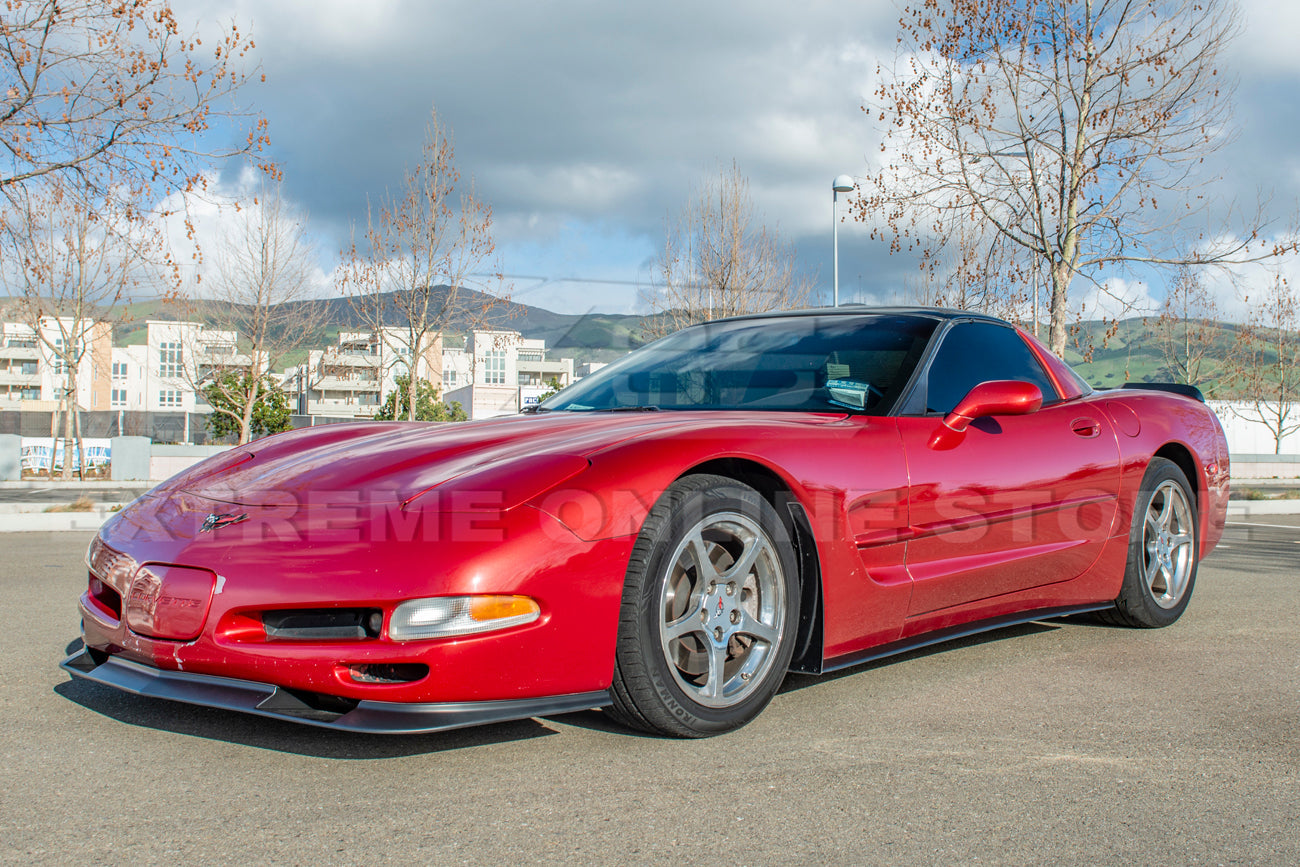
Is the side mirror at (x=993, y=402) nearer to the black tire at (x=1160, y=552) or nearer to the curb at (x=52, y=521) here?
the black tire at (x=1160, y=552)

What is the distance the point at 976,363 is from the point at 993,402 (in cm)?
52

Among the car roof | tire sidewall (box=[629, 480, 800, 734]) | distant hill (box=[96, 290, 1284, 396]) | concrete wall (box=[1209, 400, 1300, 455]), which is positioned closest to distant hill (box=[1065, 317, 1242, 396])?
distant hill (box=[96, 290, 1284, 396])

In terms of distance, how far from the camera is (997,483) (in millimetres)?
3359

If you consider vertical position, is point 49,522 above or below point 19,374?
below

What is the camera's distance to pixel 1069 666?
11.5 ft

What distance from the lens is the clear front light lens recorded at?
2205mm

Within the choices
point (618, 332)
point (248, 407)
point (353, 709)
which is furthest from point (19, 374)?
point (353, 709)

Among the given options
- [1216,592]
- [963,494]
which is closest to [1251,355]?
[1216,592]

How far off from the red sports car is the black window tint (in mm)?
14

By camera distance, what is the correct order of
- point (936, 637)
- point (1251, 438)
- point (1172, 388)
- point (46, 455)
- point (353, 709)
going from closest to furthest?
point (353, 709), point (936, 637), point (1172, 388), point (46, 455), point (1251, 438)

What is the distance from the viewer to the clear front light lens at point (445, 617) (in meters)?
2.21

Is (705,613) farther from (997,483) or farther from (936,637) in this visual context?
(997,483)

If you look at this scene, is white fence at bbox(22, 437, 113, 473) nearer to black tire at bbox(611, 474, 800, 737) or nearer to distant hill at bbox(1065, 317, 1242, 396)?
distant hill at bbox(1065, 317, 1242, 396)

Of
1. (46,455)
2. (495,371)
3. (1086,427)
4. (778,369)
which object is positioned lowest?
(46,455)
